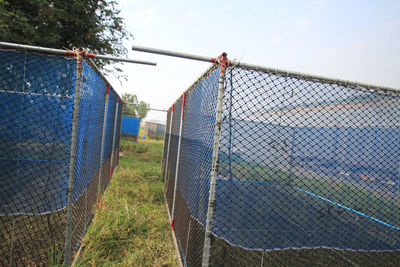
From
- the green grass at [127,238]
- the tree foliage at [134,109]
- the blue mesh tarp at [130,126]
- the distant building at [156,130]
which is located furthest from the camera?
the distant building at [156,130]

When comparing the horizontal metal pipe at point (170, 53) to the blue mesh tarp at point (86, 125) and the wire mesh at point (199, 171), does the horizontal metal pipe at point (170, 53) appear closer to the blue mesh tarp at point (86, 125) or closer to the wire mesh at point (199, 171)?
the wire mesh at point (199, 171)

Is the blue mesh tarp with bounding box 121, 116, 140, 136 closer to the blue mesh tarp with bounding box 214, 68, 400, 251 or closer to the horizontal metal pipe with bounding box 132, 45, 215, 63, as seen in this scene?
the blue mesh tarp with bounding box 214, 68, 400, 251

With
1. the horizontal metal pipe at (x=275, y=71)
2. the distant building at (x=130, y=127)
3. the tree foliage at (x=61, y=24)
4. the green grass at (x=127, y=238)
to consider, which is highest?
the tree foliage at (x=61, y=24)

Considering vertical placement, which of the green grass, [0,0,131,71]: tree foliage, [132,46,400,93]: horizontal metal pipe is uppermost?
[0,0,131,71]: tree foliage

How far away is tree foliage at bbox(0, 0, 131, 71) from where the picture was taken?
621cm

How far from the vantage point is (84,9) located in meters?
7.65

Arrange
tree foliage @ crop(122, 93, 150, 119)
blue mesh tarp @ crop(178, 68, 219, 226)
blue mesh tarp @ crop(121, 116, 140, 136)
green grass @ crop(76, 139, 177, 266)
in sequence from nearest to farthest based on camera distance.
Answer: blue mesh tarp @ crop(178, 68, 219, 226) < green grass @ crop(76, 139, 177, 266) < tree foliage @ crop(122, 93, 150, 119) < blue mesh tarp @ crop(121, 116, 140, 136)

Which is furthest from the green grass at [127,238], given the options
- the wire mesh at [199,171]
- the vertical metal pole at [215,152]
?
the vertical metal pole at [215,152]

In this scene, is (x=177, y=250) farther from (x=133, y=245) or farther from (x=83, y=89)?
(x=83, y=89)

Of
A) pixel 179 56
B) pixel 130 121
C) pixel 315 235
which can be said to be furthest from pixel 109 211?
pixel 130 121

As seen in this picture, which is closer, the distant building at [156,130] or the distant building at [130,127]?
the distant building at [130,127]

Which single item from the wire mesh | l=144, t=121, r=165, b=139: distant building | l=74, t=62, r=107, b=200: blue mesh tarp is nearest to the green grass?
the wire mesh

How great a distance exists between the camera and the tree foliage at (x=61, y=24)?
244 inches

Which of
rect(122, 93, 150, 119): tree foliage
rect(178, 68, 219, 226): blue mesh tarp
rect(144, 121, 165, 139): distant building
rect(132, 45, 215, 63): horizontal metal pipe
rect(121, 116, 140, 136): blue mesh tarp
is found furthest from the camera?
rect(144, 121, 165, 139): distant building
